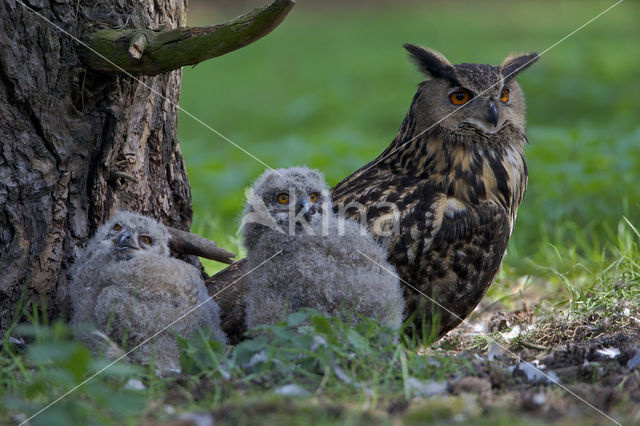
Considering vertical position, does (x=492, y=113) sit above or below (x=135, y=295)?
above

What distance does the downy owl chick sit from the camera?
3986 millimetres

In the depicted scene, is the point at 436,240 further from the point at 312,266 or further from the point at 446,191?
the point at 312,266

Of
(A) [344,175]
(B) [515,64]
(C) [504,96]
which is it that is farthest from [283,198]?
(A) [344,175]

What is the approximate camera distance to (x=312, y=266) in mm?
3592

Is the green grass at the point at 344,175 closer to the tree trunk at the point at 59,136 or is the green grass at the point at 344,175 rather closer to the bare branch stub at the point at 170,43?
the tree trunk at the point at 59,136

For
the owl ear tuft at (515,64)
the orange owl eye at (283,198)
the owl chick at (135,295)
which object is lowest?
the owl chick at (135,295)

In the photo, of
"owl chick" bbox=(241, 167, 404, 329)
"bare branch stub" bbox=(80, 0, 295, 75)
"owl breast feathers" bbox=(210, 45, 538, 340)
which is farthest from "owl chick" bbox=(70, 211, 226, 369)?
"bare branch stub" bbox=(80, 0, 295, 75)

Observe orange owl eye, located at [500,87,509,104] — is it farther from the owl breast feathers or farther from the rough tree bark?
the rough tree bark

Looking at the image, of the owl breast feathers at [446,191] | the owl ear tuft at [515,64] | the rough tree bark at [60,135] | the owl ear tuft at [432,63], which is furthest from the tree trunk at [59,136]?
the owl ear tuft at [515,64]

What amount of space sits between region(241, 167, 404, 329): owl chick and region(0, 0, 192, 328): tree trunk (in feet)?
2.99

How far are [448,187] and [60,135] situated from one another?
2142 mm

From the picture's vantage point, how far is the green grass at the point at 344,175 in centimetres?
272

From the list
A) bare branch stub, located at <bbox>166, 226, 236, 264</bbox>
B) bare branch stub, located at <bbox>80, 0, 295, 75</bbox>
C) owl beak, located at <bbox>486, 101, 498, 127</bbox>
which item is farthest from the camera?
bare branch stub, located at <bbox>166, 226, 236, 264</bbox>

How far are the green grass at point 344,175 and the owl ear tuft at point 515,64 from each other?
4.32 feet
